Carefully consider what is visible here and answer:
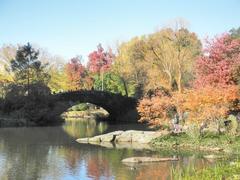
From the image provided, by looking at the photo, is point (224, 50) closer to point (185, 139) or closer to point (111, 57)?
point (185, 139)

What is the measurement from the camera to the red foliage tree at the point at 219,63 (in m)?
26.1

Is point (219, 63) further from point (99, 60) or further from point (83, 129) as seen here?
point (99, 60)

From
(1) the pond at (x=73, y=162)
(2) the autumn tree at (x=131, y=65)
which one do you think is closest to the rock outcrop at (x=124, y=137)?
(1) the pond at (x=73, y=162)

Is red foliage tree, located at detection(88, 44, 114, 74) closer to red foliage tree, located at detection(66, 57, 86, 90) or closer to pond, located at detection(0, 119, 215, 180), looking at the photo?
red foliage tree, located at detection(66, 57, 86, 90)

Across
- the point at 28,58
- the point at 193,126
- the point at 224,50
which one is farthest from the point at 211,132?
the point at 28,58

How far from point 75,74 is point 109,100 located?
19.1m

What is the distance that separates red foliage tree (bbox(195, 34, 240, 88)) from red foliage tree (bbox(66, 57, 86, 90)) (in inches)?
1553

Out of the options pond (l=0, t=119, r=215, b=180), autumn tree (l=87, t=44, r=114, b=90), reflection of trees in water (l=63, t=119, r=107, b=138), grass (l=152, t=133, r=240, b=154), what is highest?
autumn tree (l=87, t=44, r=114, b=90)

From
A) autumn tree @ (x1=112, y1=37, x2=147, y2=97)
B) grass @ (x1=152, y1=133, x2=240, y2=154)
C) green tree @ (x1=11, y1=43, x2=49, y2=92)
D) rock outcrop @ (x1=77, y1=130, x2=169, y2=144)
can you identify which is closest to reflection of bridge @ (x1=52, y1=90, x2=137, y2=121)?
autumn tree @ (x1=112, y1=37, x2=147, y2=97)

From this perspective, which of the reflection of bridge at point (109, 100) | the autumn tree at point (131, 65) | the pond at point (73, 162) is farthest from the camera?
the autumn tree at point (131, 65)

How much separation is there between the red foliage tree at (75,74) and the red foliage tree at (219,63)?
3944cm

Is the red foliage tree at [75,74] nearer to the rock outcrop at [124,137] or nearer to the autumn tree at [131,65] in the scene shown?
the autumn tree at [131,65]

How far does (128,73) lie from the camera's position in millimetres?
53281

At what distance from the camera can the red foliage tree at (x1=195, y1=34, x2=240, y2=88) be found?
1028 inches
